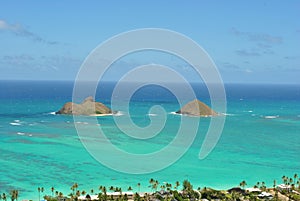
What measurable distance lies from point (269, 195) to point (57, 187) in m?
17.8

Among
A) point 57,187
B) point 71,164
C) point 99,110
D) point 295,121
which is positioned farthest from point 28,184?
point 295,121

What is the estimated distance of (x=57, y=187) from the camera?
110ft

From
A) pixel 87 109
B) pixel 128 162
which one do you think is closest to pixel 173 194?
pixel 128 162

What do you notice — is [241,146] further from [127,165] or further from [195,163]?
[127,165]

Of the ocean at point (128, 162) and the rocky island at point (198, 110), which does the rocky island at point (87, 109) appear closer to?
the ocean at point (128, 162)

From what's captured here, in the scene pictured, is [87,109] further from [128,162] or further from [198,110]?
[128,162]

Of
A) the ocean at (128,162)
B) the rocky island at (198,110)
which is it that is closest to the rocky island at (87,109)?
the ocean at (128,162)

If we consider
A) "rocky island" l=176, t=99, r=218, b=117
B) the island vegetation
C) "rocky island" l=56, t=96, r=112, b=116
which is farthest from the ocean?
"rocky island" l=176, t=99, r=218, b=117

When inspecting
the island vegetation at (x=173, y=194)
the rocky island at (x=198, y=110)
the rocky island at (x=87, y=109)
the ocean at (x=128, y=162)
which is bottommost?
Answer: the island vegetation at (x=173, y=194)

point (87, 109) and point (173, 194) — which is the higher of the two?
point (87, 109)

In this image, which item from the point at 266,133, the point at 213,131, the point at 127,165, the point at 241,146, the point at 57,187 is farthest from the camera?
the point at 213,131

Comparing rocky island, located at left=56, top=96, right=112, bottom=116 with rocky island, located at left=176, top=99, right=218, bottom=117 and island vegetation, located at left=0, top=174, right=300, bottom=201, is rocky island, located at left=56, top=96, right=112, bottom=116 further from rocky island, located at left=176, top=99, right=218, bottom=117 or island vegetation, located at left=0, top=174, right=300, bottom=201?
island vegetation, located at left=0, top=174, right=300, bottom=201

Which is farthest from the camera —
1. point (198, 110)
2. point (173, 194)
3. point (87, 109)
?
point (198, 110)

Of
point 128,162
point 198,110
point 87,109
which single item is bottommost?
point 128,162
